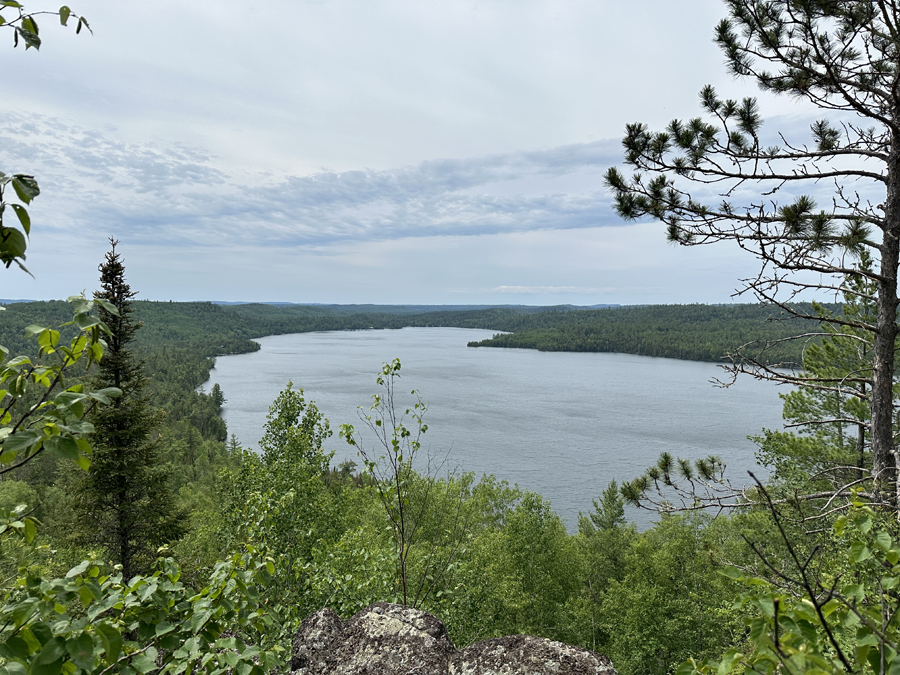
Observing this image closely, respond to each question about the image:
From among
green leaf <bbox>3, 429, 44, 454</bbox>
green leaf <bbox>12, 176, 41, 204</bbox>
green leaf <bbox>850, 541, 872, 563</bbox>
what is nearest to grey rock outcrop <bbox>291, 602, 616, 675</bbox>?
green leaf <bbox>850, 541, 872, 563</bbox>

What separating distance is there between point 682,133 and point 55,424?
22.1 ft

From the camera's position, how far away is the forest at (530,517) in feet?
5.15

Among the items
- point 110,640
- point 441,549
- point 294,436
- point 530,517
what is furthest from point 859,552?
point 530,517

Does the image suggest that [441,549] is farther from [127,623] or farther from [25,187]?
[25,187]

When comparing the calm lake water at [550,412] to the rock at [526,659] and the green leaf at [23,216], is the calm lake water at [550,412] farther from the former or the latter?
the green leaf at [23,216]

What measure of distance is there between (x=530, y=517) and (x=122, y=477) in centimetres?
1492

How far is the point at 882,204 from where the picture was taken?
540 centimetres

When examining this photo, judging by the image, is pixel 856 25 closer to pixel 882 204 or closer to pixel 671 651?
pixel 882 204

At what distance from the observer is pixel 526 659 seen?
127 inches

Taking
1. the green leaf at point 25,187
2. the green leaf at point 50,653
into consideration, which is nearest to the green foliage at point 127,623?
the green leaf at point 50,653

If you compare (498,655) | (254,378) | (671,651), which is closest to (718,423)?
(671,651)

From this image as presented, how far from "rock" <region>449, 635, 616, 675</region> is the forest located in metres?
0.99

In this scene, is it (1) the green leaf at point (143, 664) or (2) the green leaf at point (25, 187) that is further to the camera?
(1) the green leaf at point (143, 664)

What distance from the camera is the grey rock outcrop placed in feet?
10.5
